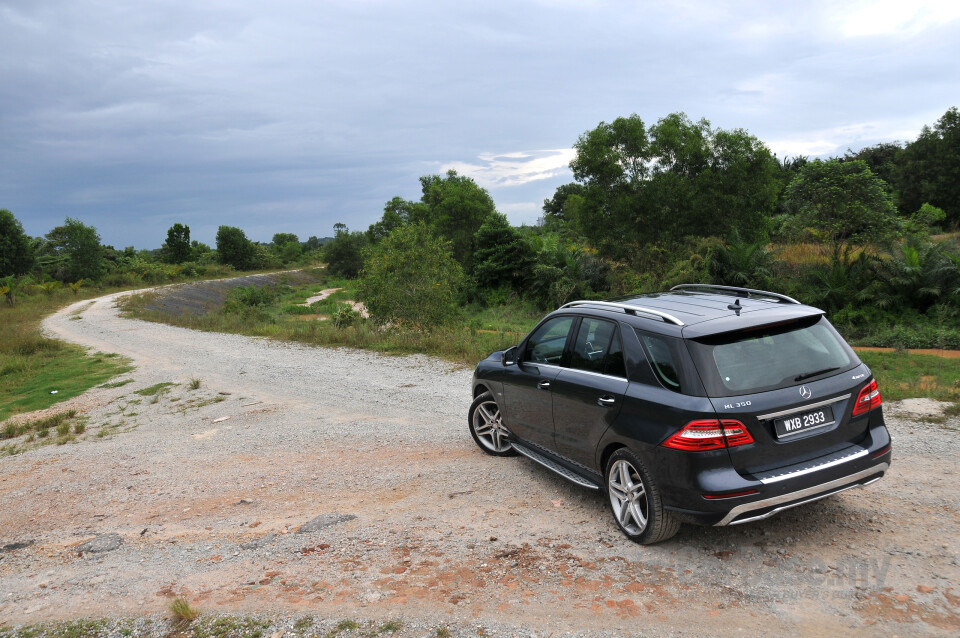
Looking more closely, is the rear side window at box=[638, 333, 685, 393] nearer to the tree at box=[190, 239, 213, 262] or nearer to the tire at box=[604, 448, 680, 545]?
the tire at box=[604, 448, 680, 545]

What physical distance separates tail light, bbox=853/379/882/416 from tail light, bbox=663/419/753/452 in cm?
94

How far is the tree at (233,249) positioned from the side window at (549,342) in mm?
80446

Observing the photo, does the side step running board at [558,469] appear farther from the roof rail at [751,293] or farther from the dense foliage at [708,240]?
Result: the dense foliage at [708,240]

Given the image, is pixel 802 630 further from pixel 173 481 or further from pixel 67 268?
pixel 67 268

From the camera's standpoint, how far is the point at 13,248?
54219mm

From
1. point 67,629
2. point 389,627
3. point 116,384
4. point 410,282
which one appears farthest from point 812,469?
point 410,282

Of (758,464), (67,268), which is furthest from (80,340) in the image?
(67,268)

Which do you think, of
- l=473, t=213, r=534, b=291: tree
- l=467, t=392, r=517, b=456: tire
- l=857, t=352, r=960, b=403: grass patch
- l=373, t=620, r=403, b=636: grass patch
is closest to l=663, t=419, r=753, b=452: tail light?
l=373, t=620, r=403, b=636: grass patch

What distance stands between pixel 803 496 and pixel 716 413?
770 millimetres

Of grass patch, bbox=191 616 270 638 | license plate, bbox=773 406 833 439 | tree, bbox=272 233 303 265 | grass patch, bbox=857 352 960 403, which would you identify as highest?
tree, bbox=272 233 303 265

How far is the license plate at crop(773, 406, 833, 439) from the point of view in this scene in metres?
3.70

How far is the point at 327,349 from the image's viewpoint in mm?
15500

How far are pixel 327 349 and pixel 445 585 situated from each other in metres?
12.4

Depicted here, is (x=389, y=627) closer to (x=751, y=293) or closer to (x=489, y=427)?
(x=489, y=427)
